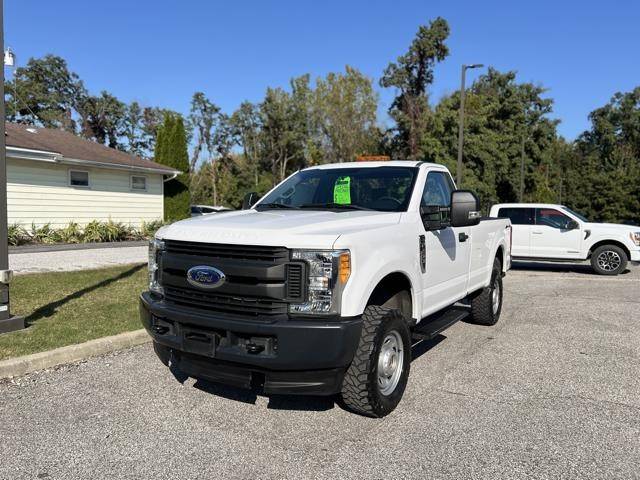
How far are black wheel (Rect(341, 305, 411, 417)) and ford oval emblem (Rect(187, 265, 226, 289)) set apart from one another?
105 centimetres

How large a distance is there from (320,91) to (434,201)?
40897 mm

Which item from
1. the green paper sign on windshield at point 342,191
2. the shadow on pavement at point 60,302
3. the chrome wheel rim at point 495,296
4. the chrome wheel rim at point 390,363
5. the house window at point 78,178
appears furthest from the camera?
the house window at point 78,178

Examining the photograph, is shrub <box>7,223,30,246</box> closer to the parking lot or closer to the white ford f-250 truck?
the parking lot

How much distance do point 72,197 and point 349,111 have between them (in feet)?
92.7

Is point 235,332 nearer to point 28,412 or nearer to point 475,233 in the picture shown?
point 28,412

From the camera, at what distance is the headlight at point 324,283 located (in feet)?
11.1

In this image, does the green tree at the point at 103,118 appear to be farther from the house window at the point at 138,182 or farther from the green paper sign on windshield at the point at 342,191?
the green paper sign on windshield at the point at 342,191

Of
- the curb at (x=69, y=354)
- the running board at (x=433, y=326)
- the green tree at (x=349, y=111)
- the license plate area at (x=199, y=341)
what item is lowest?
the curb at (x=69, y=354)

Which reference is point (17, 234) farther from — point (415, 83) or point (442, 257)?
point (415, 83)

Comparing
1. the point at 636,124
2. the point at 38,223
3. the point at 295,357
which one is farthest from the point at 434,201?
the point at 636,124

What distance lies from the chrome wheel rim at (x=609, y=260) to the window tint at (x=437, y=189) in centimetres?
966

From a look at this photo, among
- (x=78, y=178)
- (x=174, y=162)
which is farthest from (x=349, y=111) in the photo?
(x=78, y=178)

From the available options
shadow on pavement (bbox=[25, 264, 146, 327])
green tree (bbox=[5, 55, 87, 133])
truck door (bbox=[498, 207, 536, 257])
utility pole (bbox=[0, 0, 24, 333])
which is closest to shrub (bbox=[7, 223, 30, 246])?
shadow on pavement (bbox=[25, 264, 146, 327])

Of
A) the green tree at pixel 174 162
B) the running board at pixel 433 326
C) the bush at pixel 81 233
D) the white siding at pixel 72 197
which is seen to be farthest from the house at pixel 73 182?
the running board at pixel 433 326
